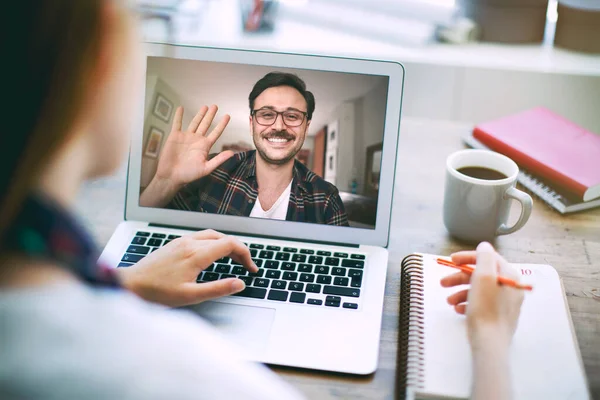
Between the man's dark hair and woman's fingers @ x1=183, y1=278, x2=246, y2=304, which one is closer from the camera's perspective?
woman's fingers @ x1=183, y1=278, x2=246, y2=304

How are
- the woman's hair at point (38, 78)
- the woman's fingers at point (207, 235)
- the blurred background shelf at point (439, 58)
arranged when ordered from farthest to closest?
1. the blurred background shelf at point (439, 58)
2. the woman's fingers at point (207, 235)
3. the woman's hair at point (38, 78)

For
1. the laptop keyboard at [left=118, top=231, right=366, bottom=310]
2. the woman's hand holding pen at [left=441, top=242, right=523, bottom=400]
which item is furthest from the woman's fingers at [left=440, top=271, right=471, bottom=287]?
the laptop keyboard at [left=118, top=231, right=366, bottom=310]

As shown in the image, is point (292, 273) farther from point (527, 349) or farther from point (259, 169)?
point (527, 349)

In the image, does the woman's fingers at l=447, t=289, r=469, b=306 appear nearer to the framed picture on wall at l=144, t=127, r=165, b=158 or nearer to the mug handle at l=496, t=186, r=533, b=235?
the mug handle at l=496, t=186, r=533, b=235

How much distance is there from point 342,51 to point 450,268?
0.90 m

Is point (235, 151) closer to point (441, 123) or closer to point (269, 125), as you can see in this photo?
point (269, 125)

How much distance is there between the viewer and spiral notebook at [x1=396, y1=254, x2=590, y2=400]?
74cm

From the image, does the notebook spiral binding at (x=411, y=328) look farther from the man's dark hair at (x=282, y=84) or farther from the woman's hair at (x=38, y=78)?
the woman's hair at (x=38, y=78)

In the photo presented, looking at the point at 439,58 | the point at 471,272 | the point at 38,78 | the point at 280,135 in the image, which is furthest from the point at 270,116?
the point at 439,58

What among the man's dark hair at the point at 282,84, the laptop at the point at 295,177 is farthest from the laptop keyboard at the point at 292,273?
the man's dark hair at the point at 282,84

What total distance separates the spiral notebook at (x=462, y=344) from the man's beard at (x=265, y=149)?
0.24m

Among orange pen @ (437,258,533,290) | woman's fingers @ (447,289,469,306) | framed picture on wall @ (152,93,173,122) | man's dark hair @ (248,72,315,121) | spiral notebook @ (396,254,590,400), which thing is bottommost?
spiral notebook @ (396,254,590,400)

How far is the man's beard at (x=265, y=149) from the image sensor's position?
991 mm

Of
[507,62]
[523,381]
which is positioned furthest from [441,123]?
[523,381]
